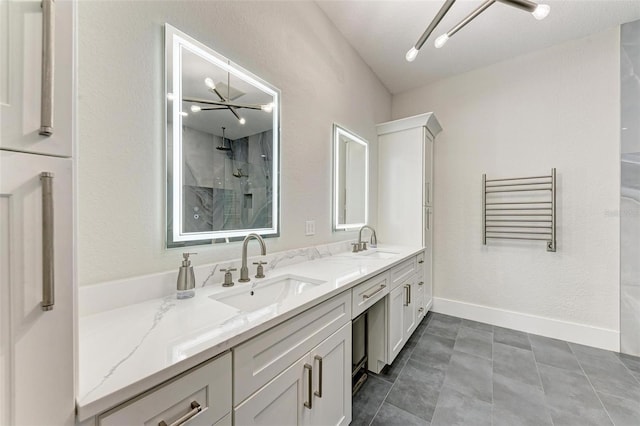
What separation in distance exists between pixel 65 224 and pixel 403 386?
6.40ft

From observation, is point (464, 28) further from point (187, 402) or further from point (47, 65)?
point (187, 402)

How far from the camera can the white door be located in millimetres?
396

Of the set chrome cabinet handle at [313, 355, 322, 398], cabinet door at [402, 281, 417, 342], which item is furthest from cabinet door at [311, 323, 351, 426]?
cabinet door at [402, 281, 417, 342]

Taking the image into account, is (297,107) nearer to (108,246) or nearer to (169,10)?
(169,10)

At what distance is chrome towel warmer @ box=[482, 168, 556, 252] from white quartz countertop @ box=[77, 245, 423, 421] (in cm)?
236

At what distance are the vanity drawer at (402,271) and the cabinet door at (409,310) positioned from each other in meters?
0.08

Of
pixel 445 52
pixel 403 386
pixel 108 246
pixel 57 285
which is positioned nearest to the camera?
pixel 57 285

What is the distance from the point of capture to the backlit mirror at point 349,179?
215 cm

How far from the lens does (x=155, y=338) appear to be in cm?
67

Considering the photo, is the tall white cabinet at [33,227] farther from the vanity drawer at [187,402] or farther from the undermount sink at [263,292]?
the undermount sink at [263,292]

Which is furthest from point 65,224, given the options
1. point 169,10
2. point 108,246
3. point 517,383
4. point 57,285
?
point 517,383

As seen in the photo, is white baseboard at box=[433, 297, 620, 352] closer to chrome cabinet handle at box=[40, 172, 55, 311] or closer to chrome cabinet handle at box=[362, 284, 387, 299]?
chrome cabinet handle at box=[362, 284, 387, 299]

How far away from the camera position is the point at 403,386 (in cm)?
167

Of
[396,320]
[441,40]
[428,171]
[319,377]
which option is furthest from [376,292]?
[428,171]
